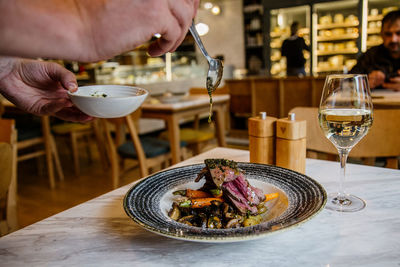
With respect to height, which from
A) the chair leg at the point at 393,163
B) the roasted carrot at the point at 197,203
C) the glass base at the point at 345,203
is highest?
the roasted carrot at the point at 197,203

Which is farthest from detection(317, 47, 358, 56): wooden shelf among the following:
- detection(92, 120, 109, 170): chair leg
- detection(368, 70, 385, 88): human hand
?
detection(92, 120, 109, 170): chair leg

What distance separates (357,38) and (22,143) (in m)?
6.14

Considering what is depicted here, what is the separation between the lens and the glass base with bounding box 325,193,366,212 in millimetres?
746

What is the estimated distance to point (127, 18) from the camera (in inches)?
16.5

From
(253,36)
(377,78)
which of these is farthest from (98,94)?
(253,36)

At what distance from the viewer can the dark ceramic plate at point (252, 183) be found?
54cm

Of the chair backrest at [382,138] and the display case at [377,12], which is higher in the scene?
the display case at [377,12]

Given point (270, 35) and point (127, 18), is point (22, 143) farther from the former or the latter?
point (270, 35)

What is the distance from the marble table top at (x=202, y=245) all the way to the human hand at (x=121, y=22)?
361 millimetres

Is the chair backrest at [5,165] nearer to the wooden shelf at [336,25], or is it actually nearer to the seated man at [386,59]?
the seated man at [386,59]

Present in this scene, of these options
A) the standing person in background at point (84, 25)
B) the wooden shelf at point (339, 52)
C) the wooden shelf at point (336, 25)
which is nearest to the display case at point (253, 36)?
the wooden shelf at point (339, 52)

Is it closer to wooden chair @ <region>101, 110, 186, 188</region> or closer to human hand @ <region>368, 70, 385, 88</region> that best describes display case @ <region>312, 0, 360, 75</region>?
human hand @ <region>368, 70, 385, 88</region>

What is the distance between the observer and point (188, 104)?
2943 mm

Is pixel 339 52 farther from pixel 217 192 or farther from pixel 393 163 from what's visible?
pixel 217 192
